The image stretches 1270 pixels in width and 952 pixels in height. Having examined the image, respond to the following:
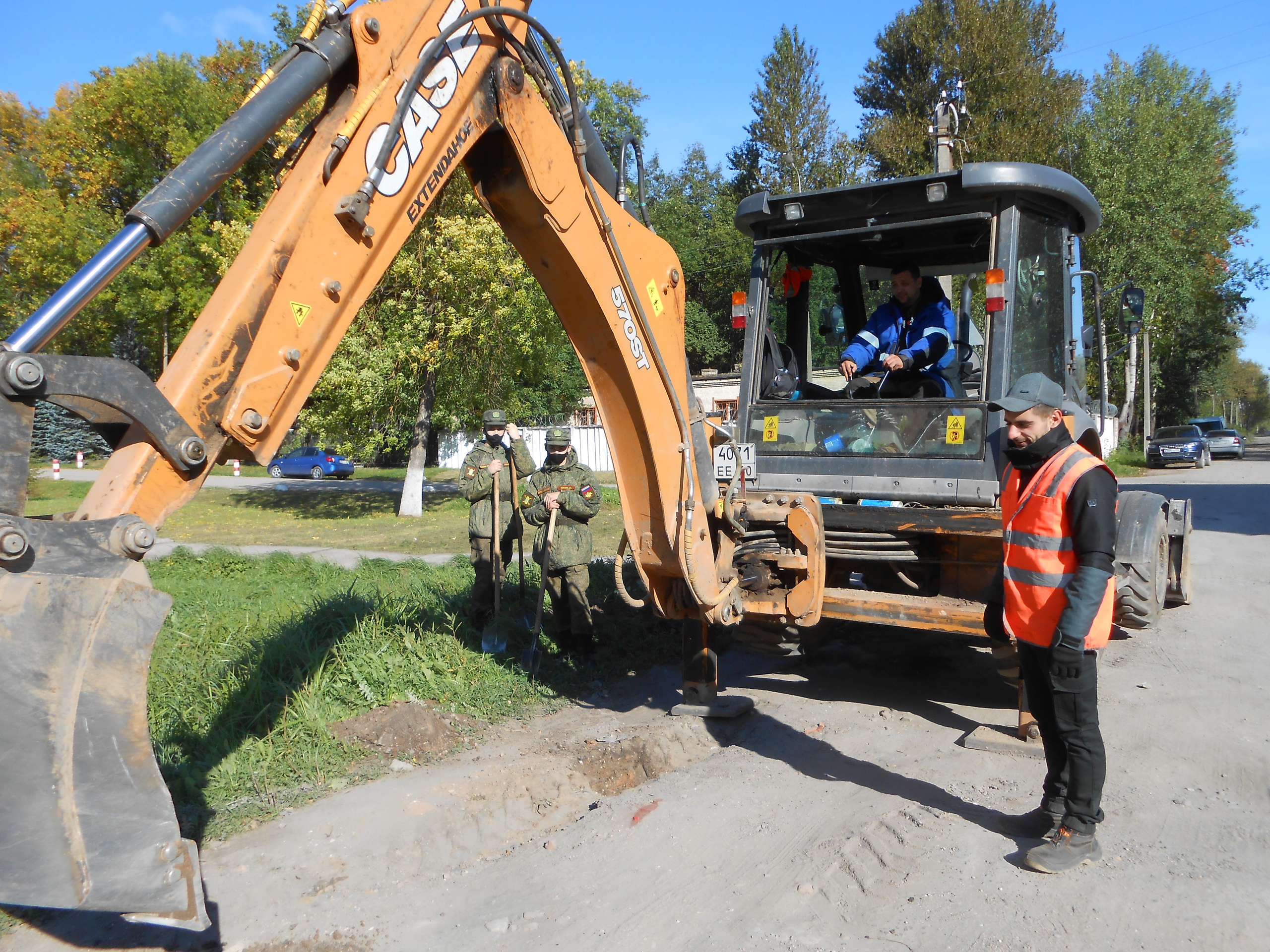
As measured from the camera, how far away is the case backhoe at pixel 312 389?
2.12 m

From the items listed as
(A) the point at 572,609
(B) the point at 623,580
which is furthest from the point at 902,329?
(A) the point at 572,609

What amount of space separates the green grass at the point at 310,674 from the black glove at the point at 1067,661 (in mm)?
3355

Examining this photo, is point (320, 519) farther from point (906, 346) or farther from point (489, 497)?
point (906, 346)

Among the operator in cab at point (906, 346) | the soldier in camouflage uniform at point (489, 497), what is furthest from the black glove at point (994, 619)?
the soldier in camouflage uniform at point (489, 497)

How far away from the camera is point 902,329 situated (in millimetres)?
5758

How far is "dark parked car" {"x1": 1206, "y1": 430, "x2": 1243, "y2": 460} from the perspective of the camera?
3725cm

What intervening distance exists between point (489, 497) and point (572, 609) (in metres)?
1.22

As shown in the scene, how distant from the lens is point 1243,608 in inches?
322

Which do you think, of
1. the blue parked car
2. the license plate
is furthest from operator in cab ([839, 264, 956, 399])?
the blue parked car

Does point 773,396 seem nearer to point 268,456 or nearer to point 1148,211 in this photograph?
point 268,456

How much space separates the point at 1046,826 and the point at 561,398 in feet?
104

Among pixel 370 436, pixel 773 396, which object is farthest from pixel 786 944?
pixel 370 436

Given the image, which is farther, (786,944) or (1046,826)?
(1046,826)

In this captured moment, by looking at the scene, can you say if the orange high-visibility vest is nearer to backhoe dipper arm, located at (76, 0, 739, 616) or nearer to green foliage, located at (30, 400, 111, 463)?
backhoe dipper arm, located at (76, 0, 739, 616)
